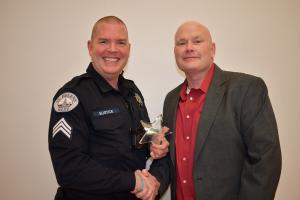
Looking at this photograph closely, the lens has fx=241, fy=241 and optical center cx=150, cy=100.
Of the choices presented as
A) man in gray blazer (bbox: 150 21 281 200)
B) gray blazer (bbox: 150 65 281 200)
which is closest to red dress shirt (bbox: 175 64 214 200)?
man in gray blazer (bbox: 150 21 281 200)

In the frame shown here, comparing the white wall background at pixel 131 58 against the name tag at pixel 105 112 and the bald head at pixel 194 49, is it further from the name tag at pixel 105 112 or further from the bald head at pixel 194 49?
the name tag at pixel 105 112

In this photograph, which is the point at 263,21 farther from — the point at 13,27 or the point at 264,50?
the point at 13,27

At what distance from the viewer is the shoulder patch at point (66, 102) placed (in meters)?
1.58

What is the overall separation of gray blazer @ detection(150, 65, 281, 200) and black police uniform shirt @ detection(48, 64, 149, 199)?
523mm

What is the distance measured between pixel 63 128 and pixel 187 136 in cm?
89

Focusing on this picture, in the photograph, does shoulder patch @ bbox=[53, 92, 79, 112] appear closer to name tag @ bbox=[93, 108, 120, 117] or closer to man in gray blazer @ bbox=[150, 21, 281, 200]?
name tag @ bbox=[93, 108, 120, 117]

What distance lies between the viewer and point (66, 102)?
1.60 metres

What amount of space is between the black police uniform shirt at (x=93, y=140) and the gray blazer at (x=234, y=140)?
1.72 ft

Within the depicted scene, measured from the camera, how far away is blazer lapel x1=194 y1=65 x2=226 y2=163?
1.67 meters

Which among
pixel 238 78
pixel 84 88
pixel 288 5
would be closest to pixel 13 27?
pixel 84 88

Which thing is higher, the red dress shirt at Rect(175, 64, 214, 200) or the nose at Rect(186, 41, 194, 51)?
the nose at Rect(186, 41, 194, 51)

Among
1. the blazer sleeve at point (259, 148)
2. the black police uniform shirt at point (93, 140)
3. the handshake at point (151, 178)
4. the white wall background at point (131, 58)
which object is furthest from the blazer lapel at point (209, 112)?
the white wall background at point (131, 58)

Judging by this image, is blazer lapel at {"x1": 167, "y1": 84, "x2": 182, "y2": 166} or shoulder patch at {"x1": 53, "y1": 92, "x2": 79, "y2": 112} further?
blazer lapel at {"x1": 167, "y1": 84, "x2": 182, "y2": 166}

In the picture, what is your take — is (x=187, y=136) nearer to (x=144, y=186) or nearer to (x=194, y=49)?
(x=144, y=186)
